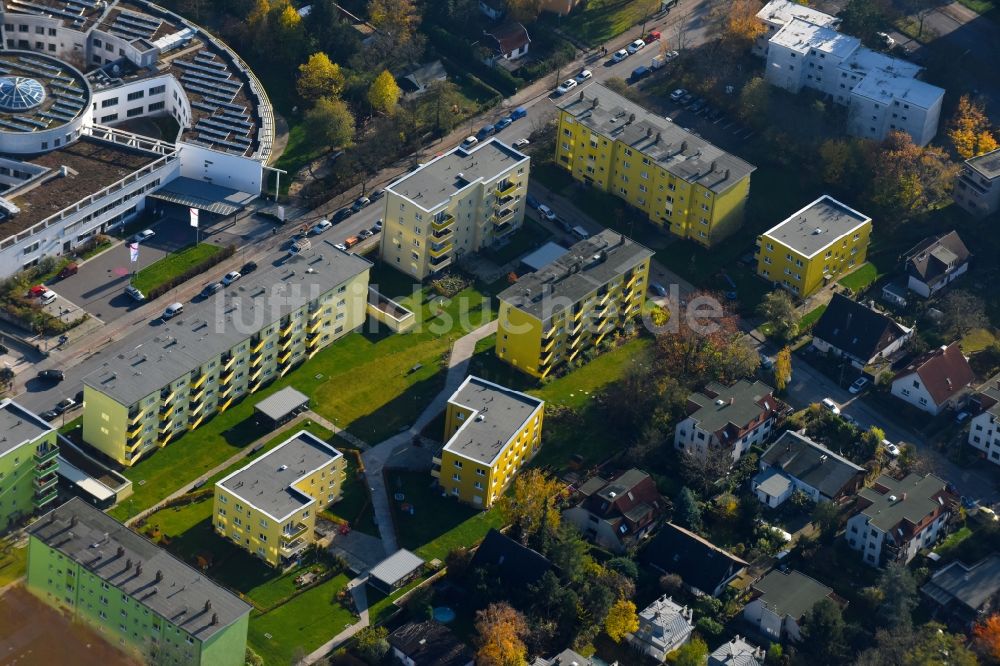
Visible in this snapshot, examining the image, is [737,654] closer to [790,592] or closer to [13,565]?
[790,592]

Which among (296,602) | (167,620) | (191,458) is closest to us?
(167,620)

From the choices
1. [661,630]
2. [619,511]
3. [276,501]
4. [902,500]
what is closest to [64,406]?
[276,501]

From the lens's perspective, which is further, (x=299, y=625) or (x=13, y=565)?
(x=13, y=565)

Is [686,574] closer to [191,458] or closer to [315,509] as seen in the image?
[315,509]

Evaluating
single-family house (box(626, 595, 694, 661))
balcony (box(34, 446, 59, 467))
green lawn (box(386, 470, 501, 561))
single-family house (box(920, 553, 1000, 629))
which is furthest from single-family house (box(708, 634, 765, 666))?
balcony (box(34, 446, 59, 467))

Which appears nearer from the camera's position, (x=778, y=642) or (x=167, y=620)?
(x=167, y=620)

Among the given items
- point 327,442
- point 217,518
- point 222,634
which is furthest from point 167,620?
point 327,442

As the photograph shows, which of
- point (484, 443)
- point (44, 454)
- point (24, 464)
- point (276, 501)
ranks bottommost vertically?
point (276, 501)
